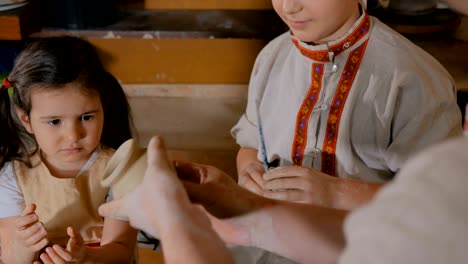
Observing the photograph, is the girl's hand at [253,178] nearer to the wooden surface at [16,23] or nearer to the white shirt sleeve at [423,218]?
the white shirt sleeve at [423,218]

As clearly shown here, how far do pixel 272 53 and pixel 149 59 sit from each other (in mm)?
1012

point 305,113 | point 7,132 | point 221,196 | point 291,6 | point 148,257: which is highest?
point 291,6

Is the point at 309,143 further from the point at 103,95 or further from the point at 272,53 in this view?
the point at 103,95

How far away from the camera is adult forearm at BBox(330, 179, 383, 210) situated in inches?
40.4

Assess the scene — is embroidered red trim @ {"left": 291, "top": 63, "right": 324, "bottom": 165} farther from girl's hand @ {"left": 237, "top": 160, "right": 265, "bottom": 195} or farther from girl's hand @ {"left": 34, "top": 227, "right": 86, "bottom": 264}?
girl's hand @ {"left": 34, "top": 227, "right": 86, "bottom": 264}

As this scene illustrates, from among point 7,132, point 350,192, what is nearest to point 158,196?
point 350,192

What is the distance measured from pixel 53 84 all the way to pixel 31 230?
0.28 m

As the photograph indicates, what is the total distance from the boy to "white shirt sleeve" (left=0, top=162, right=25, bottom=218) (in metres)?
0.47

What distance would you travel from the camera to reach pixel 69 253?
3.60 feet

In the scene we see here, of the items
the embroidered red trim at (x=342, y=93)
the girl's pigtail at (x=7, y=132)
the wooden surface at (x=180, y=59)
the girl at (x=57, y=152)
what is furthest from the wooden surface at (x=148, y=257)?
the wooden surface at (x=180, y=59)

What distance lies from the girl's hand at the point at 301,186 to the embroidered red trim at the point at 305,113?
0.64 feet

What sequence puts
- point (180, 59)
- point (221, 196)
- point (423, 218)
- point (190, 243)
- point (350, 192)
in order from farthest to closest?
1. point (180, 59)
2. point (350, 192)
3. point (221, 196)
4. point (190, 243)
5. point (423, 218)

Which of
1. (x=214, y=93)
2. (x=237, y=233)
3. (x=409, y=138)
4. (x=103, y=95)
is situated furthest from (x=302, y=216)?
(x=214, y=93)

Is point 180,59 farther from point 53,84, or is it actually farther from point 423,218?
point 423,218
